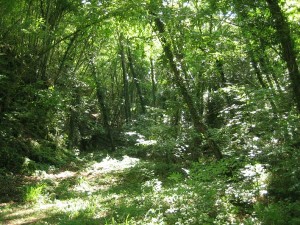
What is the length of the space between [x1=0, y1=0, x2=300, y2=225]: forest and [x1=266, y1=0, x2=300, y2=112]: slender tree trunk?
0.06ft

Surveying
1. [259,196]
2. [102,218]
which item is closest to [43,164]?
[102,218]

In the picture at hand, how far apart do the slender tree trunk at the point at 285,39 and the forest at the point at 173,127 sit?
0.02 m

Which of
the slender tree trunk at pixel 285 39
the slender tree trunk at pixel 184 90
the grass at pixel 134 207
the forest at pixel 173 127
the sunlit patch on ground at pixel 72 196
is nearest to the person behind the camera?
the slender tree trunk at pixel 285 39

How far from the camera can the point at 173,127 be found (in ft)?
40.5

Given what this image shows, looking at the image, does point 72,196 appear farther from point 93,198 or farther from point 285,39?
point 285,39

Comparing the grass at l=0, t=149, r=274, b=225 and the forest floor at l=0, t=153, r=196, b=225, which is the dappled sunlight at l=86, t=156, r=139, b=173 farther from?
the grass at l=0, t=149, r=274, b=225

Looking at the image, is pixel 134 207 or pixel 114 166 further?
pixel 114 166

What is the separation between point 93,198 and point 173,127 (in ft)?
17.0

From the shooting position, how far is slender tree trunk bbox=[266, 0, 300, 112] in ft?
17.3

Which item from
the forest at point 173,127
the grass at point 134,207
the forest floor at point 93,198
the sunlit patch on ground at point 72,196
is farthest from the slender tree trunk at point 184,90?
the sunlit patch on ground at point 72,196

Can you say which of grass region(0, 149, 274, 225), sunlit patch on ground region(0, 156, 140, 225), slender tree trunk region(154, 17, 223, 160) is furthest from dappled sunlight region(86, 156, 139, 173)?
slender tree trunk region(154, 17, 223, 160)

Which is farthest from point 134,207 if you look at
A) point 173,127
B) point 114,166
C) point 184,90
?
point 114,166

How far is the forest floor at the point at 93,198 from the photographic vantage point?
5.93 meters

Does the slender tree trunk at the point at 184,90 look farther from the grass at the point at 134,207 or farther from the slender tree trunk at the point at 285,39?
the slender tree trunk at the point at 285,39
